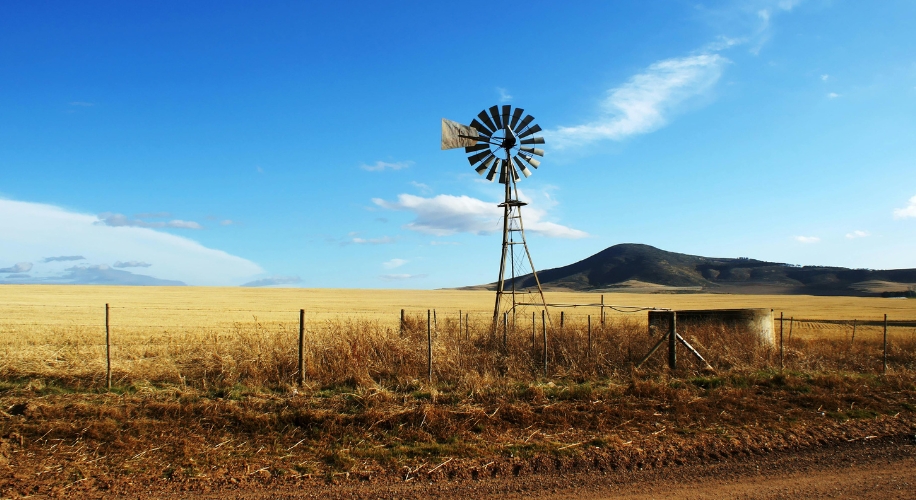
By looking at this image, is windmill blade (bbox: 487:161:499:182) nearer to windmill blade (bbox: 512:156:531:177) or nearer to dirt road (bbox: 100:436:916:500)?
windmill blade (bbox: 512:156:531:177)

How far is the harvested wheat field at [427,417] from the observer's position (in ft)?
22.4

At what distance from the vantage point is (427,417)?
897 cm

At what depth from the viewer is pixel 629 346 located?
14375 mm

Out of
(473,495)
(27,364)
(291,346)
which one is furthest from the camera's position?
(291,346)

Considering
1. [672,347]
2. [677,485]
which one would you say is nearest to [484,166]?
[672,347]

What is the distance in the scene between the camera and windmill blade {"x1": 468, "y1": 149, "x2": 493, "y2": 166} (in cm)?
2120

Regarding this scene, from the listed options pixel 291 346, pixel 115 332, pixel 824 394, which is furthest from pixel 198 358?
pixel 115 332

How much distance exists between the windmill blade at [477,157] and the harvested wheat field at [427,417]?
820cm

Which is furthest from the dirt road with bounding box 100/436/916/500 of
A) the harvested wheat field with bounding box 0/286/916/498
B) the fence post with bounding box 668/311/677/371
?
the fence post with bounding box 668/311/677/371

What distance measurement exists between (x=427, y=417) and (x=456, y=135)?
1375cm

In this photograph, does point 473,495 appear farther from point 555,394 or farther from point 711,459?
point 555,394

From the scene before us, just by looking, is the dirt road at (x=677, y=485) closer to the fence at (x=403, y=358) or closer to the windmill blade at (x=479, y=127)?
the fence at (x=403, y=358)

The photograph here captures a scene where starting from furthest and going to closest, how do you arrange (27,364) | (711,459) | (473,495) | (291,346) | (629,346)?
1. (629,346)
2. (291,346)
3. (27,364)
4. (711,459)
5. (473,495)

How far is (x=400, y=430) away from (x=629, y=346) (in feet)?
Result: 25.2
